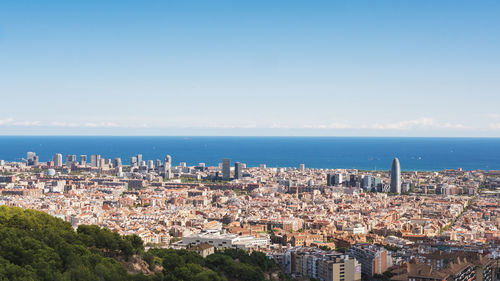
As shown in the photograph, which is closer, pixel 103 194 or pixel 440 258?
pixel 440 258

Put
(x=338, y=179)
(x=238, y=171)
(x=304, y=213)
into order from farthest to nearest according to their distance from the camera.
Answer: (x=238, y=171) → (x=338, y=179) → (x=304, y=213)

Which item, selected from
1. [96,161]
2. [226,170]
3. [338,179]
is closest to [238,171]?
[226,170]

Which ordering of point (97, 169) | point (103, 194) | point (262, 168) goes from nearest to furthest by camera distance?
point (103, 194) → point (97, 169) → point (262, 168)

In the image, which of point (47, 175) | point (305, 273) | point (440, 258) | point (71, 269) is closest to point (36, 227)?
point (71, 269)

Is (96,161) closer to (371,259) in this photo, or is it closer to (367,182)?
(367,182)

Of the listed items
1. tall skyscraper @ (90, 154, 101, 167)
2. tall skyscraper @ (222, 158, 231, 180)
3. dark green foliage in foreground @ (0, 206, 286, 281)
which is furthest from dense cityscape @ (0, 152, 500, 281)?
dark green foliage in foreground @ (0, 206, 286, 281)

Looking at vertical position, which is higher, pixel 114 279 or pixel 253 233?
pixel 114 279

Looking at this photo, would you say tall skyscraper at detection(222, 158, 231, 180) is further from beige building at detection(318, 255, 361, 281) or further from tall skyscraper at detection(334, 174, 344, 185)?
beige building at detection(318, 255, 361, 281)

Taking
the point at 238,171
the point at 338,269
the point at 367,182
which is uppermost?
the point at 238,171

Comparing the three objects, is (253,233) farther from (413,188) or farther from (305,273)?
(413,188)
